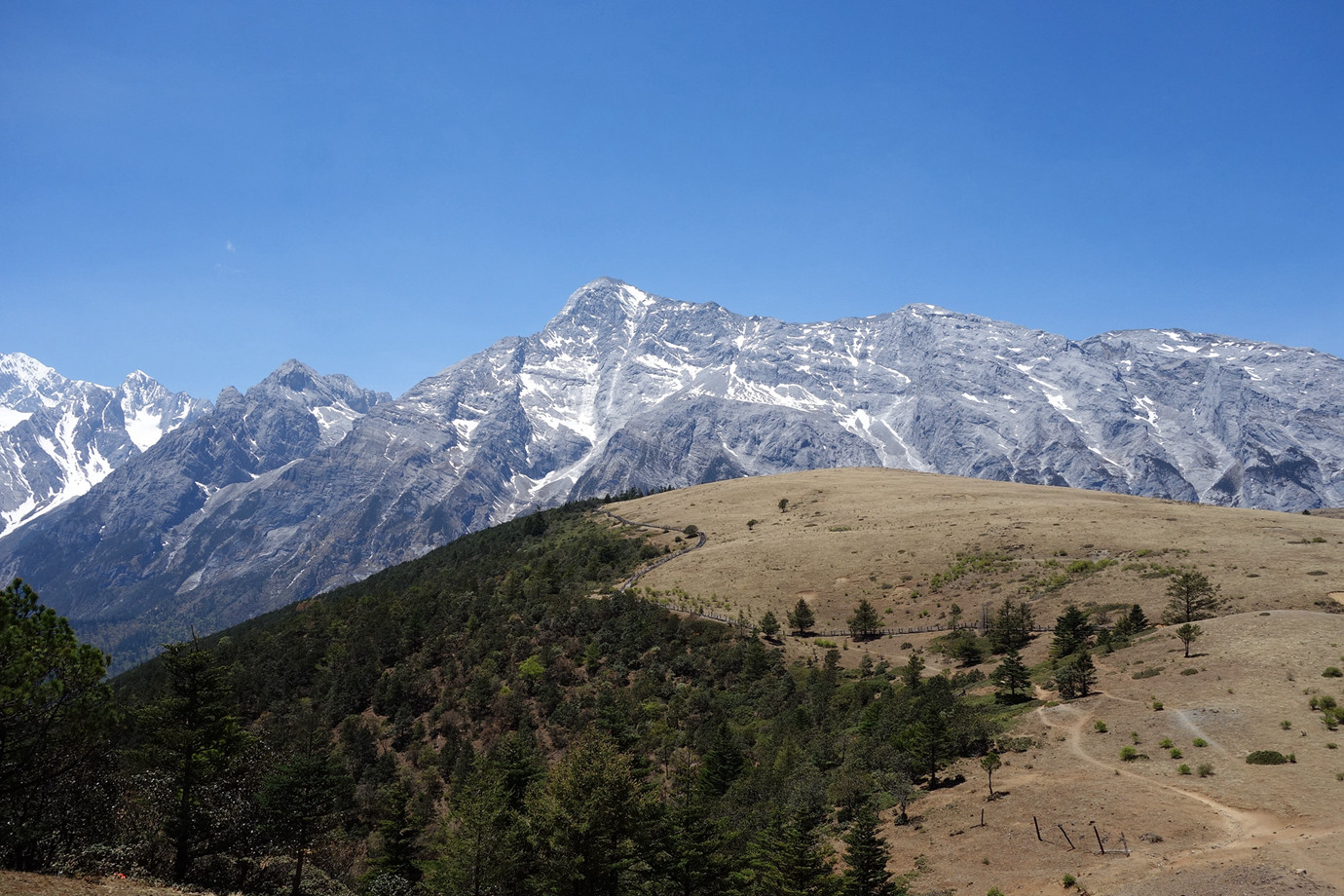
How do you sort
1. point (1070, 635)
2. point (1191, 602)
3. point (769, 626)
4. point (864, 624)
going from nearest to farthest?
point (1191, 602) < point (1070, 635) < point (864, 624) < point (769, 626)

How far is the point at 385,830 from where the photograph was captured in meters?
39.6

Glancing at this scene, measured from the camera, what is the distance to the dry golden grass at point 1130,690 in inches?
1094

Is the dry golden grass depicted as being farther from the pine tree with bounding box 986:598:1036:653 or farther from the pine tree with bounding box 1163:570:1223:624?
the pine tree with bounding box 1163:570:1223:624

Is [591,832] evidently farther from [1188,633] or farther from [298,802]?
[1188,633]

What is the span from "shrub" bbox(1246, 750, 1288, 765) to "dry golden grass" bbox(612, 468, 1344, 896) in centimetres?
35

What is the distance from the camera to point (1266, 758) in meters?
32.8

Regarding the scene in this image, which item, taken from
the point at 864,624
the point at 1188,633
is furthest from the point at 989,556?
the point at 1188,633

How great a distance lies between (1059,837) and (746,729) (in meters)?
29.1

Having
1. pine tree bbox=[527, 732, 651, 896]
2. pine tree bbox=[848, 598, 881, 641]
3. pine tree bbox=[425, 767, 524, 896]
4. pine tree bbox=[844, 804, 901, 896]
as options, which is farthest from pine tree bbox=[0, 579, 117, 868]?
pine tree bbox=[848, 598, 881, 641]

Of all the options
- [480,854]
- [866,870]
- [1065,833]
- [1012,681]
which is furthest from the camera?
[1012,681]

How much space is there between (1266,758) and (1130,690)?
10.7m

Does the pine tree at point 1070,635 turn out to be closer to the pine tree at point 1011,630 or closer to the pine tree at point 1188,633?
the pine tree at point 1011,630

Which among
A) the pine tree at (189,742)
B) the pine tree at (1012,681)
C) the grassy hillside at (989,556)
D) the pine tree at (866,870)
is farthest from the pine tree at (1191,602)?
the pine tree at (189,742)

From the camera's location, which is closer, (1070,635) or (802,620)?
(1070,635)
